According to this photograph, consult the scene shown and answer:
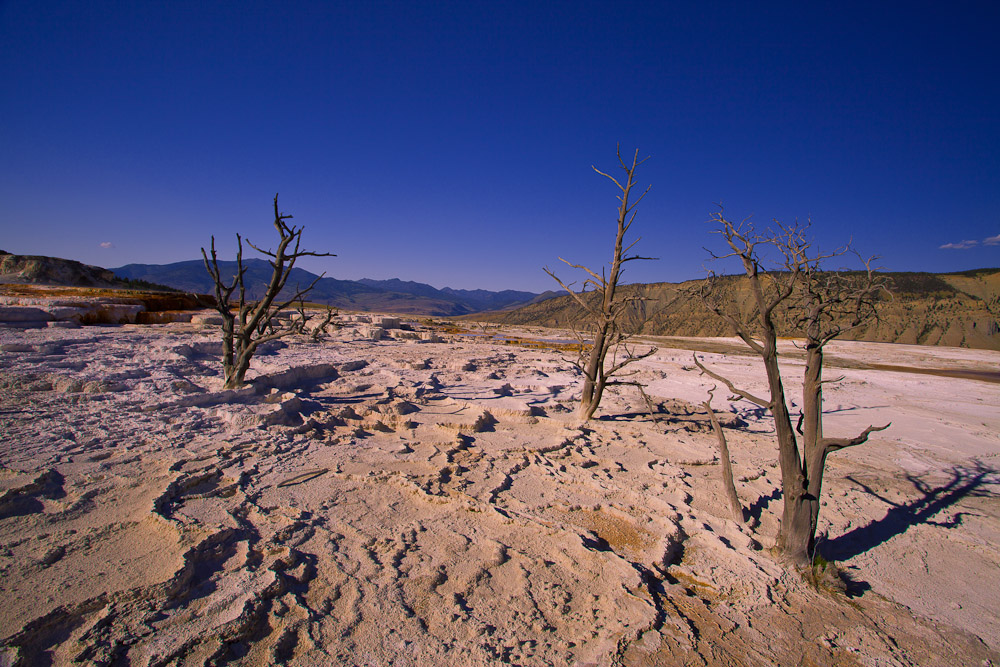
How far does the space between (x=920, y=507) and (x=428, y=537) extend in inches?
248

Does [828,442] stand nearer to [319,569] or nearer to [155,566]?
[319,569]

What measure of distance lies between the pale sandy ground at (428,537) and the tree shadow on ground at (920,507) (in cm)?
4

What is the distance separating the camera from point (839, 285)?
441 cm

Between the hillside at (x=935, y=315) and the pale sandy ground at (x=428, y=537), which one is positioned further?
the hillside at (x=935, y=315)

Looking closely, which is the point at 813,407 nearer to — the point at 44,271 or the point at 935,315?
the point at 44,271

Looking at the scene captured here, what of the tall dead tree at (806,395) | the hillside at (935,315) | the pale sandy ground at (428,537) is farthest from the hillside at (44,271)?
the tall dead tree at (806,395)

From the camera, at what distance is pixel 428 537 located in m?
3.86

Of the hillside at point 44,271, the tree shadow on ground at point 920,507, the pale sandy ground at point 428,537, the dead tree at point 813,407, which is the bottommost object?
the tree shadow on ground at point 920,507

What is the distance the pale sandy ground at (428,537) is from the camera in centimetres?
269

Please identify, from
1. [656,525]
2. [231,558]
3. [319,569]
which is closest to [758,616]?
[656,525]

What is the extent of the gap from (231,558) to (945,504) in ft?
27.2

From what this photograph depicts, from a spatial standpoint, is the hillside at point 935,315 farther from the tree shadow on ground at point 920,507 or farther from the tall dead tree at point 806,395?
the tall dead tree at point 806,395

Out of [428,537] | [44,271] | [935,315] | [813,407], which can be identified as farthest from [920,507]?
[935,315]

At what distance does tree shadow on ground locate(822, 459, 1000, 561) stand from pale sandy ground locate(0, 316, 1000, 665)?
1.4 inches
